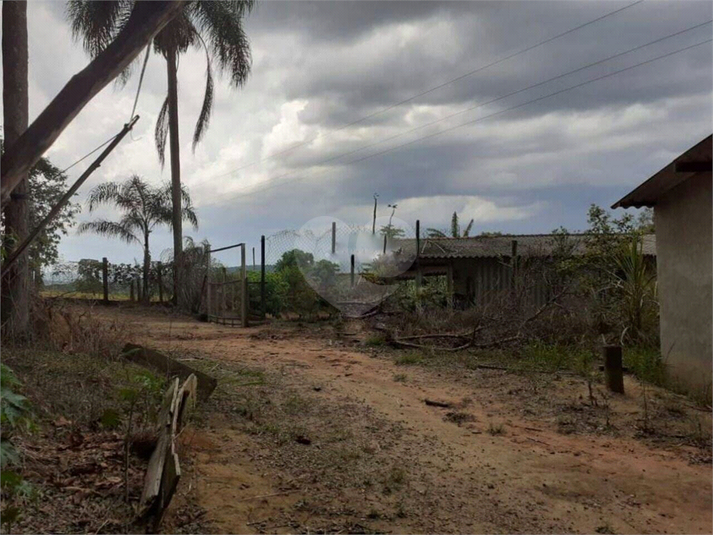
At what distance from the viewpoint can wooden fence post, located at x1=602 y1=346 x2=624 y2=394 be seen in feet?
21.5

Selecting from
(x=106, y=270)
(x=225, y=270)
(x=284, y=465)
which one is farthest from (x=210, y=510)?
(x=106, y=270)

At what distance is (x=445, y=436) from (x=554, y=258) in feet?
26.2

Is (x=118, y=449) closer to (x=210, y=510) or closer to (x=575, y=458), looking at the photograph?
(x=210, y=510)

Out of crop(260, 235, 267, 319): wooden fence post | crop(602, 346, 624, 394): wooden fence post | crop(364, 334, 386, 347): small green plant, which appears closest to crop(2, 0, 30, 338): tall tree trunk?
crop(364, 334, 386, 347): small green plant

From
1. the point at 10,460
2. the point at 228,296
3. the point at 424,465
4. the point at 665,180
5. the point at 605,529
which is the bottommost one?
the point at 605,529

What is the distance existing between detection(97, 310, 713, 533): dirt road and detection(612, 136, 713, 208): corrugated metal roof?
2.30m

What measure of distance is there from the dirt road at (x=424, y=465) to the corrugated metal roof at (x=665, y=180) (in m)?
2.30

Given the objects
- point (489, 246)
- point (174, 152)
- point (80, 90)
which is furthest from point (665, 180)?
point (174, 152)

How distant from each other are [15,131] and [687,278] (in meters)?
7.55

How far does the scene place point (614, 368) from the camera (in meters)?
6.58

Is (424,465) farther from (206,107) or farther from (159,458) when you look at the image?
(206,107)

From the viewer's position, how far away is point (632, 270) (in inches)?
344

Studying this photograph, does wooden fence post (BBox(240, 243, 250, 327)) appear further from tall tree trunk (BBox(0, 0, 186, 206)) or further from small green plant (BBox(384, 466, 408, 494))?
tall tree trunk (BBox(0, 0, 186, 206))

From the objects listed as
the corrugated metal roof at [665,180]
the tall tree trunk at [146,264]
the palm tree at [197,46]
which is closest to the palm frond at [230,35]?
the palm tree at [197,46]
